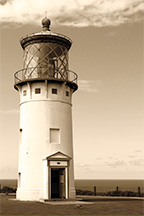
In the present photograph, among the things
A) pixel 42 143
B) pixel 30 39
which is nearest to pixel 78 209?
pixel 42 143

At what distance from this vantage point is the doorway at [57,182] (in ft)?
83.8

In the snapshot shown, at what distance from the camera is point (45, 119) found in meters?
25.7

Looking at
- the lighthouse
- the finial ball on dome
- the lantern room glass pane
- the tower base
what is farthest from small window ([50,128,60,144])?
the finial ball on dome

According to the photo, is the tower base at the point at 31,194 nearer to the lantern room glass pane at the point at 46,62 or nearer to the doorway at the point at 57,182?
the doorway at the point at 57,182

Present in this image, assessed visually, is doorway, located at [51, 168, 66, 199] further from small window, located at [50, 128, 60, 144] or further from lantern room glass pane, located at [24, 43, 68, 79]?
lantern room glass pane, located at [24, 43, 68, 79]

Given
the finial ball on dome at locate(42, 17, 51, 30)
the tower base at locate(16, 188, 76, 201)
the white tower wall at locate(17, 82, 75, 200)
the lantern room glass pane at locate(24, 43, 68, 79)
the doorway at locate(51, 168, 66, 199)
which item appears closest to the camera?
the tower base at locate(16, 188, 76, 201)

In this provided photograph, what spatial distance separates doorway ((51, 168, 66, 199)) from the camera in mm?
25550

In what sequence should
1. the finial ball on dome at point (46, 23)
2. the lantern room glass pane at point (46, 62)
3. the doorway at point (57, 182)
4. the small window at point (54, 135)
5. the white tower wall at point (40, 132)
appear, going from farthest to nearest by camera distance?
the finial ball on dome at point (46, 23), the lantern room glass pane at point (46, 62), the small window at point (54, 135), the doorway at point (57, 182), the white tower wall at point (40, 132)

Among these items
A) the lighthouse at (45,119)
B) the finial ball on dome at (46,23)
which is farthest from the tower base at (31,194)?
the finial ball on dome at (46,23)

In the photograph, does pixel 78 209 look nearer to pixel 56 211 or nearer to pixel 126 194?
pixel 56 211

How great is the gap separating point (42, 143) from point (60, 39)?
820cm

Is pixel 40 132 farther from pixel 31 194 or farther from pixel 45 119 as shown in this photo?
pixel 31 194

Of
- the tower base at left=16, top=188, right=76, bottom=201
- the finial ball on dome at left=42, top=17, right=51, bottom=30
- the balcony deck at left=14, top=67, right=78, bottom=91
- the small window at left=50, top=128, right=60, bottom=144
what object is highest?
the finial ball on dome at left=42, top=17, right=51, bottom=30

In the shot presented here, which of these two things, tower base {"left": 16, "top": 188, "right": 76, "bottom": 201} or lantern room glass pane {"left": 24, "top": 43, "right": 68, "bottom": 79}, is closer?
tower base {"left": 16, "top": 188, "right": 76, "bottom": 201}
